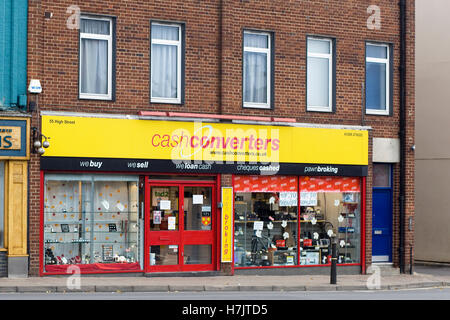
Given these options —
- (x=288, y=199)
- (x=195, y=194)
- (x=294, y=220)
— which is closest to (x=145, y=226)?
(x=195, y=194)

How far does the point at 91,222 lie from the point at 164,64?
4.50 metres

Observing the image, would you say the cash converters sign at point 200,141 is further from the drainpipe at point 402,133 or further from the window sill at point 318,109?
the drainpipe at point 402,133

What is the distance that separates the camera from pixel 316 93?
22.2 m

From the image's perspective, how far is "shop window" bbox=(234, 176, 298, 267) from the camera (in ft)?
69.1

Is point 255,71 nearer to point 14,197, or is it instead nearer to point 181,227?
point 181,227

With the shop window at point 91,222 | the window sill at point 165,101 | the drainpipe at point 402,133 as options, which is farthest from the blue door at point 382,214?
the shop window at point 91,222

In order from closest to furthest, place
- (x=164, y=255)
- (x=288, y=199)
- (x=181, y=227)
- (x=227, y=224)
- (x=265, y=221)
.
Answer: (x=164, y=255) < (x=181, y=227) < (x=227, y=224) < (x=265, y=221) < (x=288, y=199)

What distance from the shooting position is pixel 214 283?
18672 millimetres

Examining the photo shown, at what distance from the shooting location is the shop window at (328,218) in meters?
21.8

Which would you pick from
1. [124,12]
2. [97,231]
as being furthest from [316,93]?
[97,231]

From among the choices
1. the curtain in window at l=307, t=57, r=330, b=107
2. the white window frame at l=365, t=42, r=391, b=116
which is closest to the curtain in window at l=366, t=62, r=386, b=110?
the white window frame at l=365, t=42, r=391, b=116

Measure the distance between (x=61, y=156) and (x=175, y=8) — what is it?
16.0 feet

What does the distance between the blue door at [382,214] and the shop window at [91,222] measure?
7312 millimetres

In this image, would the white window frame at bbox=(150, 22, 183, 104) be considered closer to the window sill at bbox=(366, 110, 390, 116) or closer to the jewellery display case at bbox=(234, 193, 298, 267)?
the jewellery display case at bbox=(234, 193, 298, 267)
